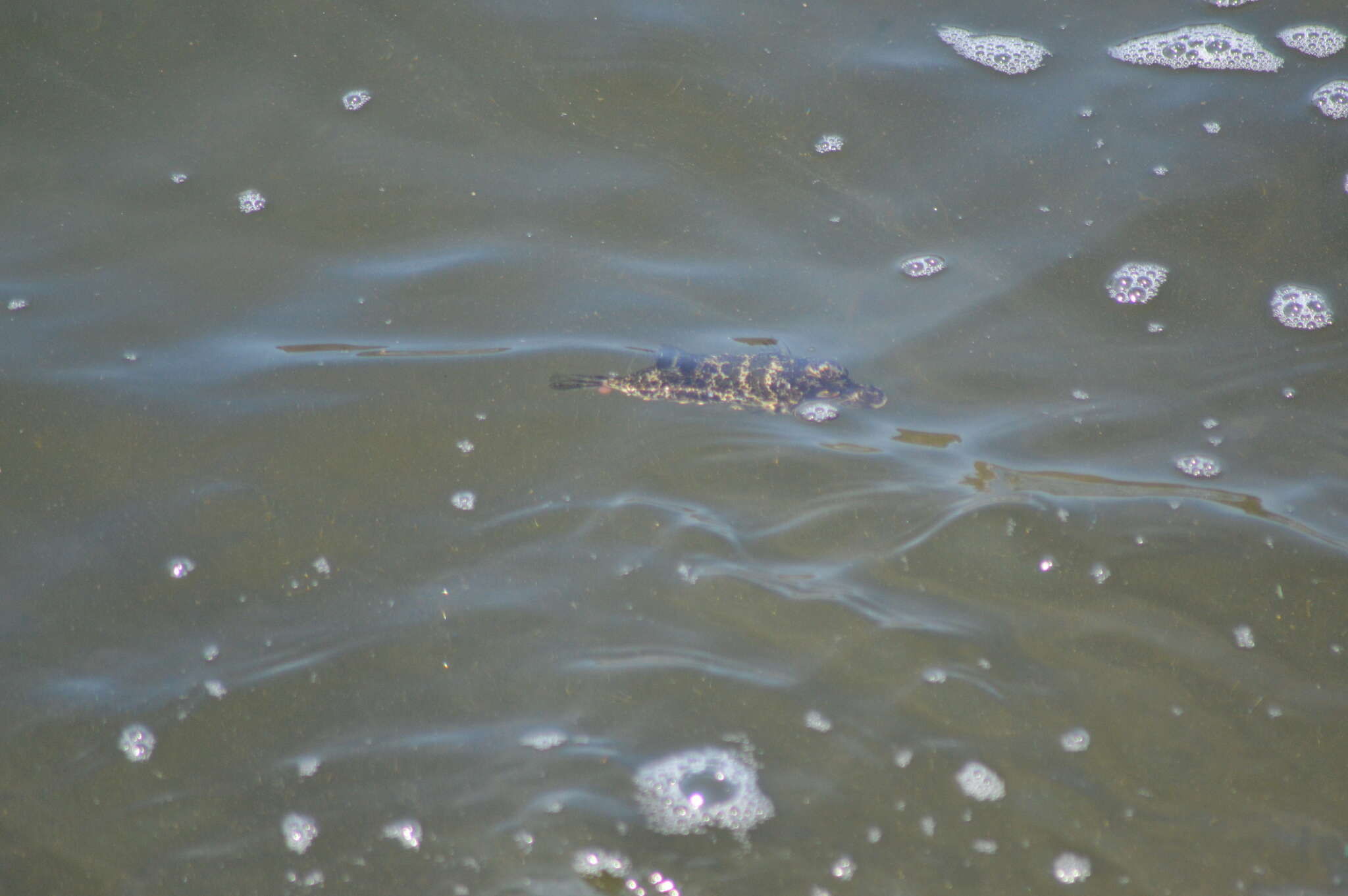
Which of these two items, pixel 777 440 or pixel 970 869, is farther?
pixel 777 440

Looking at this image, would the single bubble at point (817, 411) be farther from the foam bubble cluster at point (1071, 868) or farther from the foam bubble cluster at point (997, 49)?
the foam bubble cluster at point (997, 49)

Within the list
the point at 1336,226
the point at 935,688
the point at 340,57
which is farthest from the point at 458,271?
the point at 1336,226

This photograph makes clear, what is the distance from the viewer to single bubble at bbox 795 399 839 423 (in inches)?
101

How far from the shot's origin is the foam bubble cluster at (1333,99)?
3.17 meters

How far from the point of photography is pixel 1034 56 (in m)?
3.35

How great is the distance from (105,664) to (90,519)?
1.43 ft

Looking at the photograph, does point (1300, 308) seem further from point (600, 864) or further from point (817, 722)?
point (600, 864)

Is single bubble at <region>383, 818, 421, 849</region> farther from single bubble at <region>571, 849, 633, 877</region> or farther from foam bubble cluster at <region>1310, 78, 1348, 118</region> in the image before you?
foam bubble cluster at <region>1310, 78, 1348, 118</region>

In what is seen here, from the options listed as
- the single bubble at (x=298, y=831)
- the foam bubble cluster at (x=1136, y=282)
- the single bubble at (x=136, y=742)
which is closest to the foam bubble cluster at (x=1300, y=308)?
the foam bubble cluster at (x=1136, y=282)

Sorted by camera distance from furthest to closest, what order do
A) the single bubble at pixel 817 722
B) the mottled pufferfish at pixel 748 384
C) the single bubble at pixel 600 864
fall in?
the mottled pufferfish at pixel 748 384 → the single bubble at pixel 817 722 → the single bubble at pixel 600 864

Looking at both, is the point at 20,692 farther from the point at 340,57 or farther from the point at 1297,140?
the point at 1297,140

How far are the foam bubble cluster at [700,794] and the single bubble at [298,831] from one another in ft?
2.52

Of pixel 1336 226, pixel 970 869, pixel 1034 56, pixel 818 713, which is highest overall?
pixel 1034 56

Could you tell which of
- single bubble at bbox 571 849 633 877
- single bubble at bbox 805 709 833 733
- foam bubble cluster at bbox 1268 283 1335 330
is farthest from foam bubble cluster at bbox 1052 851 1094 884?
foam bubble cluster at bbox 1268 283 1335 330
